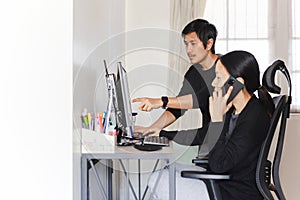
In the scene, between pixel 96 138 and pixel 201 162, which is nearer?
pixel 96 138

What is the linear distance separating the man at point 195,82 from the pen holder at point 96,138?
21.0 inches

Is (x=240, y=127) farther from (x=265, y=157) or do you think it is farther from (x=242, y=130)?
(x=265, y=157)

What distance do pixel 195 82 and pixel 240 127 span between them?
849 millimetres

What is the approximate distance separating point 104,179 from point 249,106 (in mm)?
1133

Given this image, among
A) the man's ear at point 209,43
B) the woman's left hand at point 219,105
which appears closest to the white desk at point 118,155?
the woman's left hand at point 219,105

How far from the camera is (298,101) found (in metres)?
3.34

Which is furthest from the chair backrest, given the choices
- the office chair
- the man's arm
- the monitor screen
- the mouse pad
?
the man's arm

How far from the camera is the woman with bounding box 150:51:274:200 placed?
6.25ft

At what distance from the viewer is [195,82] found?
8.98 ft
